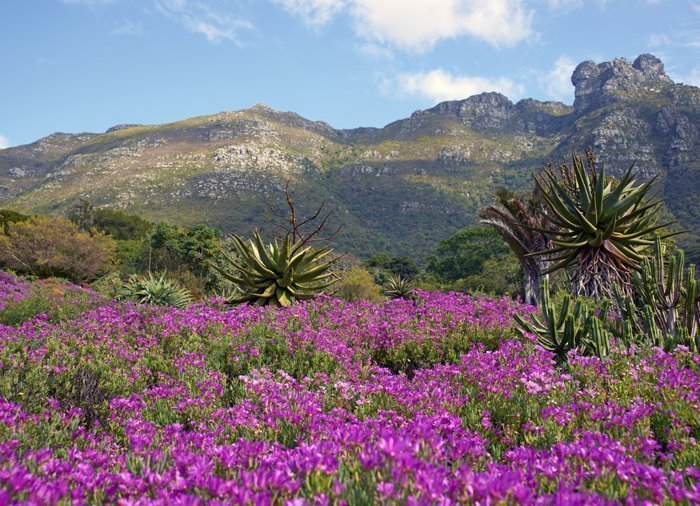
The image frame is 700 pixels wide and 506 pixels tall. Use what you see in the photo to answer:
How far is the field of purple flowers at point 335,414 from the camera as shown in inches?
75.5

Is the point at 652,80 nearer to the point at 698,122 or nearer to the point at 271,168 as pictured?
the point at 698,122

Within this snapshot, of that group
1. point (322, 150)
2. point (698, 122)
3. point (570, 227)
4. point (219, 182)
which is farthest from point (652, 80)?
point (570, 227)

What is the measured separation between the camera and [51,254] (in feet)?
106

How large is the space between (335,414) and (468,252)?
6762 centimetres

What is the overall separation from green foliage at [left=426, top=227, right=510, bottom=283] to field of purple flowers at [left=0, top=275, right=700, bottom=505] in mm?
59527

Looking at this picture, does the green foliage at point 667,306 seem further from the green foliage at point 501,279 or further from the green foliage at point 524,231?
the green foliage at point 501,279

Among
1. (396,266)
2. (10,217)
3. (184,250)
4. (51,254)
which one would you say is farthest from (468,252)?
(10,217)

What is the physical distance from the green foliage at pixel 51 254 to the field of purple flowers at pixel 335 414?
2859 centimetres

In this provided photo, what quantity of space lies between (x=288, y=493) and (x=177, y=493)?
19.6 inches

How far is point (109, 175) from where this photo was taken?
14250 cm

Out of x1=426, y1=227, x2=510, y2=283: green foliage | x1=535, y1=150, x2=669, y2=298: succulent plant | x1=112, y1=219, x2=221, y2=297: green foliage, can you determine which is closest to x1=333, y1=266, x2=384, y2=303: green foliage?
x1=112, y1=219, x2=221, y2=297: green foliage

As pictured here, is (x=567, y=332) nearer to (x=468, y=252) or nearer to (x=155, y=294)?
(x=155, y=294)

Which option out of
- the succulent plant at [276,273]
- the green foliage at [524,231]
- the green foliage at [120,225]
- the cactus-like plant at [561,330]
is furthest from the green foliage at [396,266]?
the cactus-like plant at [561,330]

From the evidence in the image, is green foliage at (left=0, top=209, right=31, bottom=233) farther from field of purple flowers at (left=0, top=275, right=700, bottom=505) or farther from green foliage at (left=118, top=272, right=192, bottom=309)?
field of purple flowers at (left=0, top=275, right=700, bottom=505)
